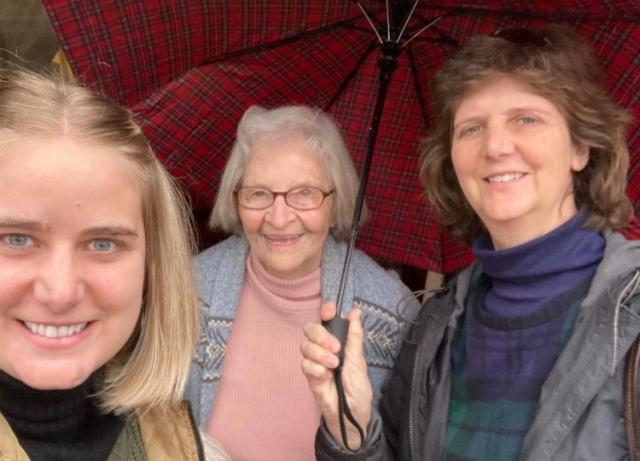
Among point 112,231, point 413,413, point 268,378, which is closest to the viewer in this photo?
point 112,231

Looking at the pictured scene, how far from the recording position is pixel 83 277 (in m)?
1.29

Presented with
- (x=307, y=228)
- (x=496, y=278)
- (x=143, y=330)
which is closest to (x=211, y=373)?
(x=307, y=228)

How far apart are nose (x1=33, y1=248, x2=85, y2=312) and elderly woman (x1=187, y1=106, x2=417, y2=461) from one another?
4.09ft

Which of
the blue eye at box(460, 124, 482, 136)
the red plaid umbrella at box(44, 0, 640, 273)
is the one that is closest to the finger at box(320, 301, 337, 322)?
the blue eye at box(460, 124, 482, 136)

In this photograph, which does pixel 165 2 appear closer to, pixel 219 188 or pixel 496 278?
pixel 219 188

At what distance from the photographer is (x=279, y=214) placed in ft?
8.30

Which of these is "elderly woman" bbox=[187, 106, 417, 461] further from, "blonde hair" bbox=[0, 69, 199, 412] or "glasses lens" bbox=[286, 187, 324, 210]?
"blonde hair" bbox=[0, 69, 199, 412]

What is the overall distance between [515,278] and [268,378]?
1.00 m

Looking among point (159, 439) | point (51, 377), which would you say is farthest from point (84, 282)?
A: point (159, 439)

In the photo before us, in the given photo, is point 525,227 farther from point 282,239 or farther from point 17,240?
point 17,240

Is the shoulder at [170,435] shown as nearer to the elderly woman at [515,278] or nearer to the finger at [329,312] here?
the elderly woman at [515,278]

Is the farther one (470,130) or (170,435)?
(470,130)

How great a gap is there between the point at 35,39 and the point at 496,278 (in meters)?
3.09

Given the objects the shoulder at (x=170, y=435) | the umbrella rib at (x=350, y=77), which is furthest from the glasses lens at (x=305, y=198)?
the shoulder at (x=170, y=435)
